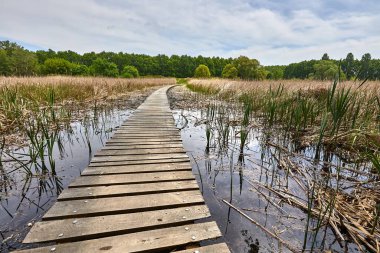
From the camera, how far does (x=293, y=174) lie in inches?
121

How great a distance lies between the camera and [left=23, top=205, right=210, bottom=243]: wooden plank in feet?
5.23

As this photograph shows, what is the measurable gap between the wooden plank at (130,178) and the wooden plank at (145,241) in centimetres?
90

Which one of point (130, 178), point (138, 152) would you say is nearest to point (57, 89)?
point (138, 152)

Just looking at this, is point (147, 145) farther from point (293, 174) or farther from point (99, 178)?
point (293, 174)

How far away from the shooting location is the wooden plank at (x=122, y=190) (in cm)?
215

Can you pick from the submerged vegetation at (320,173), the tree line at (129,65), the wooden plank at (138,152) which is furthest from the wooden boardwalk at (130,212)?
the tree line at (129,65)

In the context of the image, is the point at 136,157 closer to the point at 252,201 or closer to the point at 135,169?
the point at 135,169

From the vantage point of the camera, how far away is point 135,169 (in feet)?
9.32

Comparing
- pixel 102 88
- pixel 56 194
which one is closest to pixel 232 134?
pixel 56 194

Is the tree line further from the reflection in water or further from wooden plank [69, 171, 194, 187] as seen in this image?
the reflection in water

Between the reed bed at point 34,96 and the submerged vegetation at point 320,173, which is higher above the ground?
the reed bed at point 34,96

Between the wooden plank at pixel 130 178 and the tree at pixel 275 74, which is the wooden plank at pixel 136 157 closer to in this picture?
the wooden plank at pixel 130 178

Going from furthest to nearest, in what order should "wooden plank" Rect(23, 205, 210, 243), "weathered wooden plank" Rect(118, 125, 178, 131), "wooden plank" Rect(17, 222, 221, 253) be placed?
"weathered wooden plank" Rect(118, 125, 178, 131) → "wooden plank" Rect(23, 205, 210, 243) → "wooden plank" Rect(17, 222, 221, 253)

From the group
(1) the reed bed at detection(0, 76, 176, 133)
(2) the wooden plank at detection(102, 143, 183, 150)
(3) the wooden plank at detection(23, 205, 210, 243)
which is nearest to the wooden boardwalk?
(3) the wooden plank at detection(23, 205, 210, 243)
